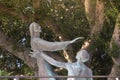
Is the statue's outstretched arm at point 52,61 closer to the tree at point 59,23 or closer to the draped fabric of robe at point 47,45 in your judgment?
the draped fabric of robe at point 47,45

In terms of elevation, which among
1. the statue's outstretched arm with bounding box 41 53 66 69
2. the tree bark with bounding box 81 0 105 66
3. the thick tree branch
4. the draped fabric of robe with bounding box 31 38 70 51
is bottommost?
the statue's outstretched arm with bounding box 41 53 66 69

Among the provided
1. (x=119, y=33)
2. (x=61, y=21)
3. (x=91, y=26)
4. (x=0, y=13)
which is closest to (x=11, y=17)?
(x=0, y=13)

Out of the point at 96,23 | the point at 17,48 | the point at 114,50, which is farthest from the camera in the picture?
the point at 17,48

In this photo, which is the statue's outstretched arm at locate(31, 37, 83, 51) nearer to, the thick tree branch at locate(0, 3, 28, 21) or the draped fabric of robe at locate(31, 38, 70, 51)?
the draped fabric of robe at locate(31, 38, 70, 51)

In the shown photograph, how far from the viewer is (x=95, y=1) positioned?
675 cm

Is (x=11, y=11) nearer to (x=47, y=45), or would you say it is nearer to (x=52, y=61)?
(x=47, y=45)

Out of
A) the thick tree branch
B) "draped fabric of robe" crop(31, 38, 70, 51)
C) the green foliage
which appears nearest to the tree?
the thick tree branch

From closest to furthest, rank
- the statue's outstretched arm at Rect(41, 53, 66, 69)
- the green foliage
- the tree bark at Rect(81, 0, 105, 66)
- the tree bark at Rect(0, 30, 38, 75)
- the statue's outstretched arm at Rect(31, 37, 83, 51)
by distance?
the statue's outstretched arm at Rect(41, 53, 66, 69), the statue's outstretched arm at Rect(31, 37, 83, 51), the green foliage, the tree bark at Rect(81, 0, 105, 66), the tree bark at Rect(0, 30, 38, 75)

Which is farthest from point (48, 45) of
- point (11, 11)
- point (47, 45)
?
point (11, 11)

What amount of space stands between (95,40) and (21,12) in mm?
1353

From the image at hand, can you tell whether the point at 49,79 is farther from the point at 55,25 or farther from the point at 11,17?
the point at 11,17

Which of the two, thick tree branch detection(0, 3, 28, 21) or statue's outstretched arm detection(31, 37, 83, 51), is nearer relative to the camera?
statue's outstretched arm detection(31, 37, 83, 51)

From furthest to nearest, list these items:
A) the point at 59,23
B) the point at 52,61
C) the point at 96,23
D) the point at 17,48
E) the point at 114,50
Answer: the point at 59,23, the point at 17,48, the point at 96,23, the point at 114,50, the point at 52,61

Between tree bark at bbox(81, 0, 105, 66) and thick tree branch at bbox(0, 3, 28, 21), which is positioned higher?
thick tree branch at bbox(0, 3, 28, 21)
